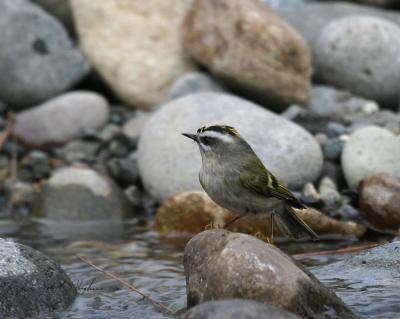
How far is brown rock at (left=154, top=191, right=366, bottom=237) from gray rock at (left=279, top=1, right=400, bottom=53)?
482 cm

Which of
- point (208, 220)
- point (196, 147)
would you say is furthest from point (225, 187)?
point (196, 147)

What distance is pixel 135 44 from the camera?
1327cm

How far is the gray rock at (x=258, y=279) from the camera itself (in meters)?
5.41

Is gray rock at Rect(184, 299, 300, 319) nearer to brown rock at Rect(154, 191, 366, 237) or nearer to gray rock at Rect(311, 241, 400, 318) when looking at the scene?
gray rock at Rect(311, 241, 400, 318)

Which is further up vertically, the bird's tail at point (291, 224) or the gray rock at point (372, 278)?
the bird's tail at point (291, 224)

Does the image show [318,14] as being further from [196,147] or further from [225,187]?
[225,187]

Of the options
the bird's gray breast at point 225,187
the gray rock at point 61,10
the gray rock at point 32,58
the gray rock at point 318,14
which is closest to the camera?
the bird's gray breast at point 225,187

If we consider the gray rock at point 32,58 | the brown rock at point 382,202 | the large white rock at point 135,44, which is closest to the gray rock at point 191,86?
the large white rock at point 135,44

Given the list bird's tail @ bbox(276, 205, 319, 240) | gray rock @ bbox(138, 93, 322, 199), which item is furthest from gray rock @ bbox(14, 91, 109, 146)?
bird's tail @ bbox(276, 205, 319, 240)

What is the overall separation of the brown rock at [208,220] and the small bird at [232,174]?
2.68 m

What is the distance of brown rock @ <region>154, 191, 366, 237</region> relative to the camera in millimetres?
8992

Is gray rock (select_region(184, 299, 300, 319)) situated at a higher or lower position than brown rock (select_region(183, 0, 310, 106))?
lower

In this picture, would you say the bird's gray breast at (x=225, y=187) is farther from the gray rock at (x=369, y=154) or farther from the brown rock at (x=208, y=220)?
the gray rock at (x=369, y=154)

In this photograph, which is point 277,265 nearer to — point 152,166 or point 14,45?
point 152,166
